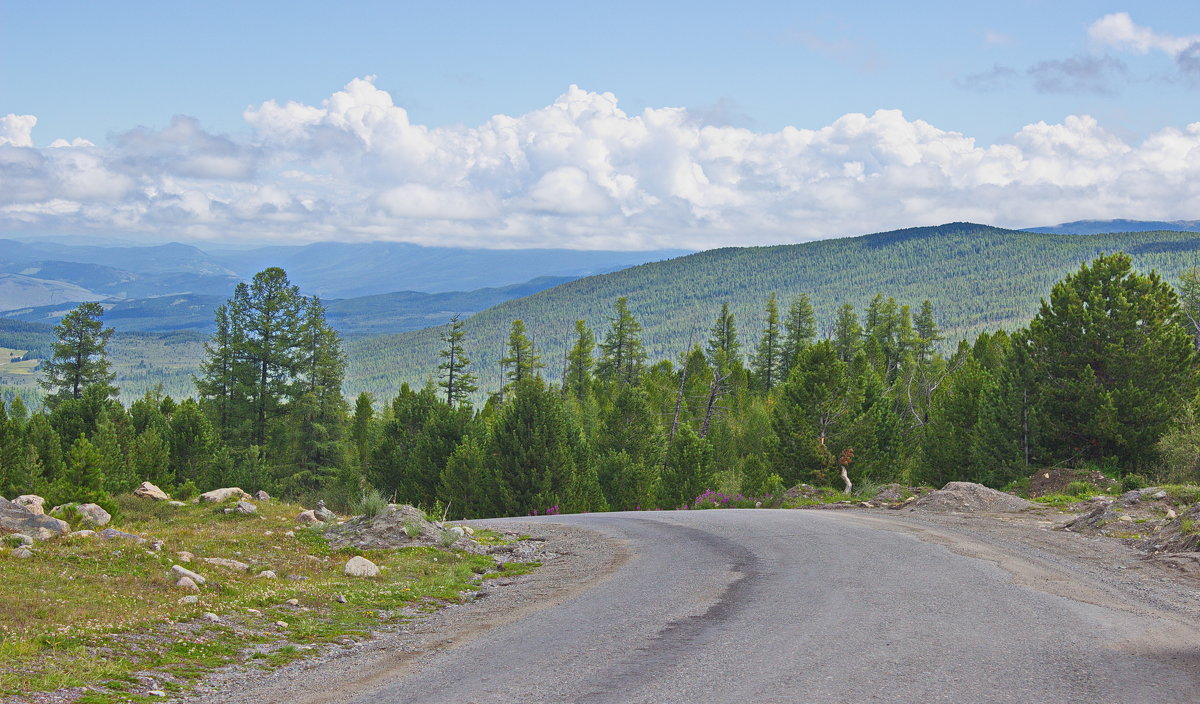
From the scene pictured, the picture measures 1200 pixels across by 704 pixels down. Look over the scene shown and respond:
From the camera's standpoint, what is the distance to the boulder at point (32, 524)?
13.6 m

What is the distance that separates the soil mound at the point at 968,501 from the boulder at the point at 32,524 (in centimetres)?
1989

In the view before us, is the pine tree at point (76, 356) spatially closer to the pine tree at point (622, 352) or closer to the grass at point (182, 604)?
the pine tree at point (622, 352)

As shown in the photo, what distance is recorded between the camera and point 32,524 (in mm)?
14117

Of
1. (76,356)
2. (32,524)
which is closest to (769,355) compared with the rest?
(76,356)

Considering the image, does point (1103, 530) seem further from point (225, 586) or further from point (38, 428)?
point (38, 428)

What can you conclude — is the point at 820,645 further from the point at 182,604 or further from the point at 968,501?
the point at 968,501

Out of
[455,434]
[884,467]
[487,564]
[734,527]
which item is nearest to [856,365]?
[884,467]

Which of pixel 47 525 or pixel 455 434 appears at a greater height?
pixel 47 525

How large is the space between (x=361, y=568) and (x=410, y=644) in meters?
4.70

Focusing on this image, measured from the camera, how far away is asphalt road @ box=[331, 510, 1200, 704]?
23.5ft

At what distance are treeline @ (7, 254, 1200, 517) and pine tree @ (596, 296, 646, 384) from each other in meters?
15.8

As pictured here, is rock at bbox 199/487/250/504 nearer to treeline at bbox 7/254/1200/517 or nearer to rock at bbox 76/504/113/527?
treeline at bbox 7/254/1200/517

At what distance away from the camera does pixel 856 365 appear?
52.9 m

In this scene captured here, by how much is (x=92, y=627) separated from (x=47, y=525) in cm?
633
